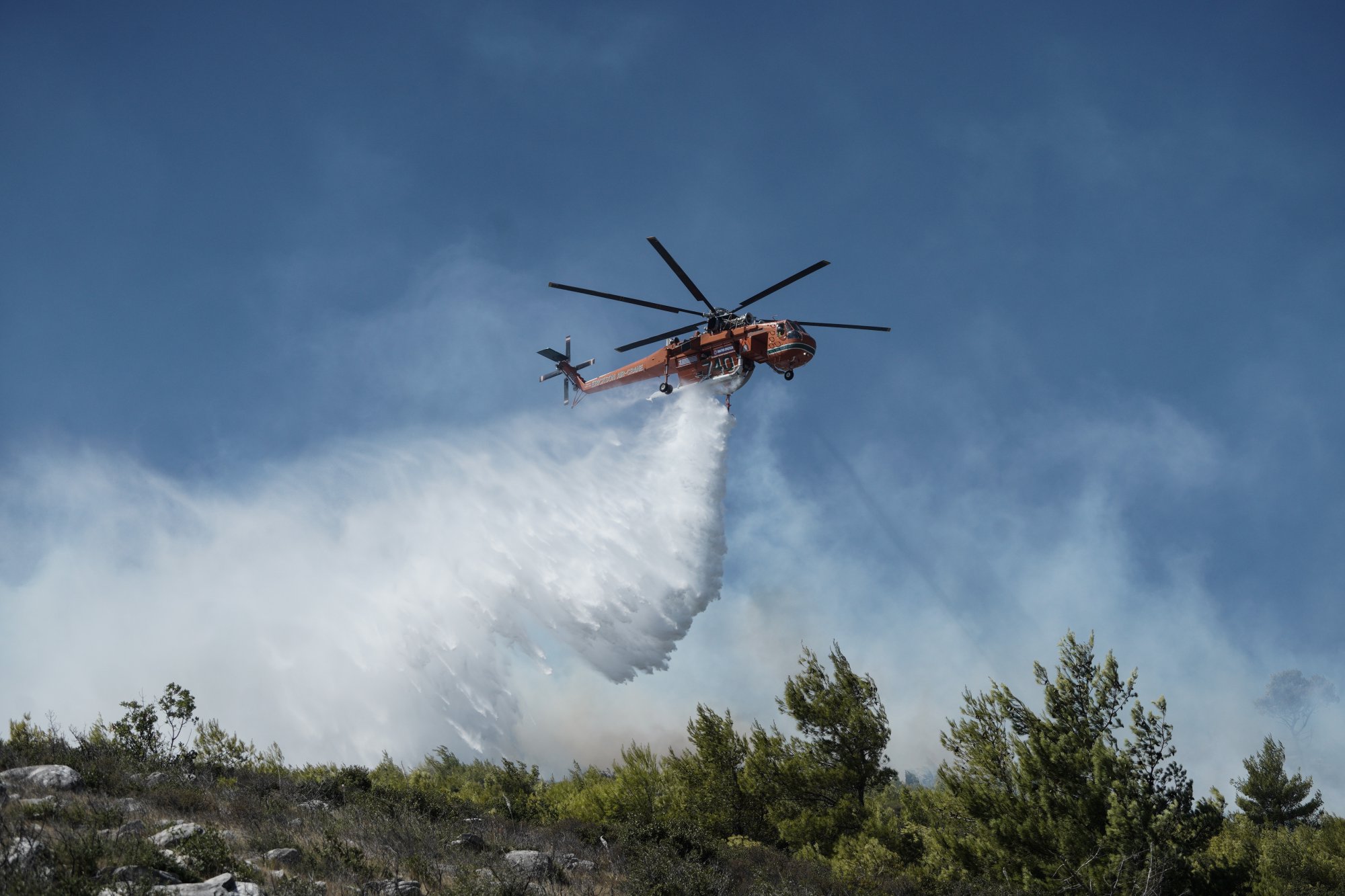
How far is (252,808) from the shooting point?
51.0 ft

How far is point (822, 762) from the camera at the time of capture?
3050 cm

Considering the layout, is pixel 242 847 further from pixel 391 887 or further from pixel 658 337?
pixel 658 337

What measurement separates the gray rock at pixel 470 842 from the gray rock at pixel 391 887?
377 cm

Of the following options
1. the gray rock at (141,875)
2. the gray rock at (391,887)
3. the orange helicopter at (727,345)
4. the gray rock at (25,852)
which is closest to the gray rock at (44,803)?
the gray rock at (25,852)

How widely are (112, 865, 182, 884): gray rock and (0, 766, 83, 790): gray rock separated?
784cm

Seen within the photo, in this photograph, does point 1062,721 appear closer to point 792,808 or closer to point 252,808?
point 792,808

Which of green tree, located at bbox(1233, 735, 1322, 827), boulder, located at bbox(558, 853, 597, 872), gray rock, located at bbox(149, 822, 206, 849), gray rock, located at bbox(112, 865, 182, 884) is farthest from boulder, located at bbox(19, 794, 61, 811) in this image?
green tree, located at bbox(1233, 735, 1322, 827)

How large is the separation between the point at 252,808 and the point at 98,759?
592cm

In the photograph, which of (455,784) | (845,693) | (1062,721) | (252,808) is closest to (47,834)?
(252,808)

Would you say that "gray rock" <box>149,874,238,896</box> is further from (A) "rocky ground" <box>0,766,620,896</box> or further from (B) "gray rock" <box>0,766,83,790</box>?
(B) "gray rock" <box>0,766,83,790</box>

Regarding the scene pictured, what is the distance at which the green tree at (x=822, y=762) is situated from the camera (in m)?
28.5

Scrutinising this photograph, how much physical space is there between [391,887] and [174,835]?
12.3 ft

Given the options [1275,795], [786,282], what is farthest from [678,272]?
[1275,795]

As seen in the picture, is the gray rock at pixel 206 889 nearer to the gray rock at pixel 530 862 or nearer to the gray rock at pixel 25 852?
the gray rock at pixel 25 852
